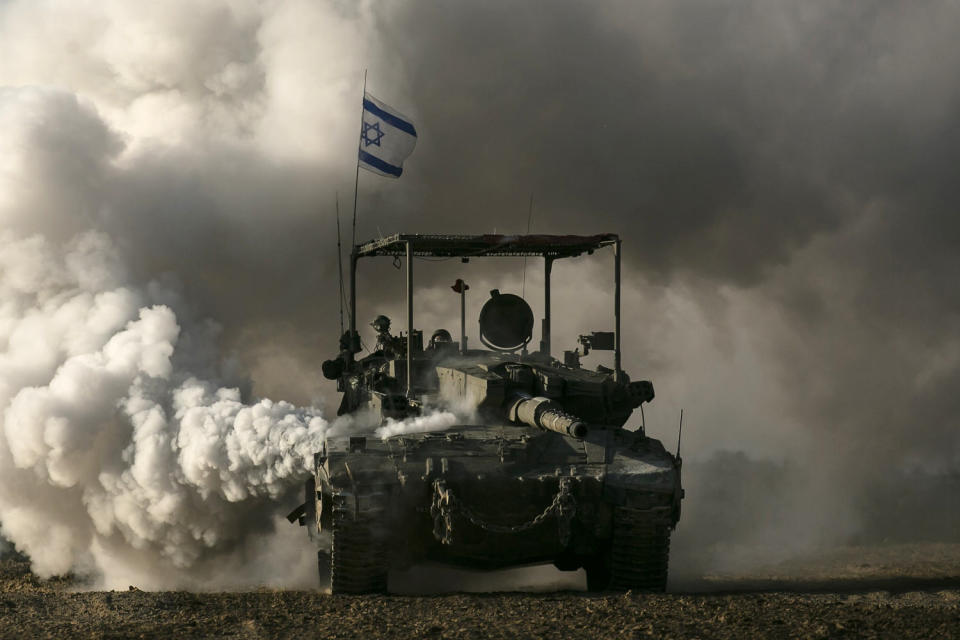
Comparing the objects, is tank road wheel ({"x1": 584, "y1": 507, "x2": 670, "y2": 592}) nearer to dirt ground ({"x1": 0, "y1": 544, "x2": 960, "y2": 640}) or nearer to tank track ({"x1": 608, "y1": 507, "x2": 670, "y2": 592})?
tank track ({"x1": 608, "y1": 507, "x2": 670, "y2": 592})

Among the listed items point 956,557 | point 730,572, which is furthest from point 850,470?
point 730,572

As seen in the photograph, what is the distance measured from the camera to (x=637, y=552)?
47.6 ft

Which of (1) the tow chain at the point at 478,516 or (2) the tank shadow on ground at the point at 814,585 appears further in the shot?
(2) the tank shadow on ground at the point at 814,585

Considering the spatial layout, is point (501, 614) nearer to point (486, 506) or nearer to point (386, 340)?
point (486, 506)

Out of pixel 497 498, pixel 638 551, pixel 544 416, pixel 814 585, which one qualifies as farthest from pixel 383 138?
pixel 814 585

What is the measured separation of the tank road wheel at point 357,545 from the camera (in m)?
14.0

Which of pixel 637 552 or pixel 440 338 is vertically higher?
pixel 440 338

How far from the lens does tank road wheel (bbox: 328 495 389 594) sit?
14.0 m

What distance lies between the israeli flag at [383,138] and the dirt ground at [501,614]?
34.0 feet

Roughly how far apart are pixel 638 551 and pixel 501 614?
247 cm

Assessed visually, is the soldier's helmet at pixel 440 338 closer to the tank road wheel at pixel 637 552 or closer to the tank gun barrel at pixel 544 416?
the tank gun barrel at pixel 544 416

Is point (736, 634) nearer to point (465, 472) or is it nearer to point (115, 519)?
point (465, 472)

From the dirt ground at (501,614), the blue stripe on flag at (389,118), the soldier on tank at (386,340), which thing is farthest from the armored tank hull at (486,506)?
the blue stripe on flag at (389,118)

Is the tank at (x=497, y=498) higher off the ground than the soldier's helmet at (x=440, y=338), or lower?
lower
